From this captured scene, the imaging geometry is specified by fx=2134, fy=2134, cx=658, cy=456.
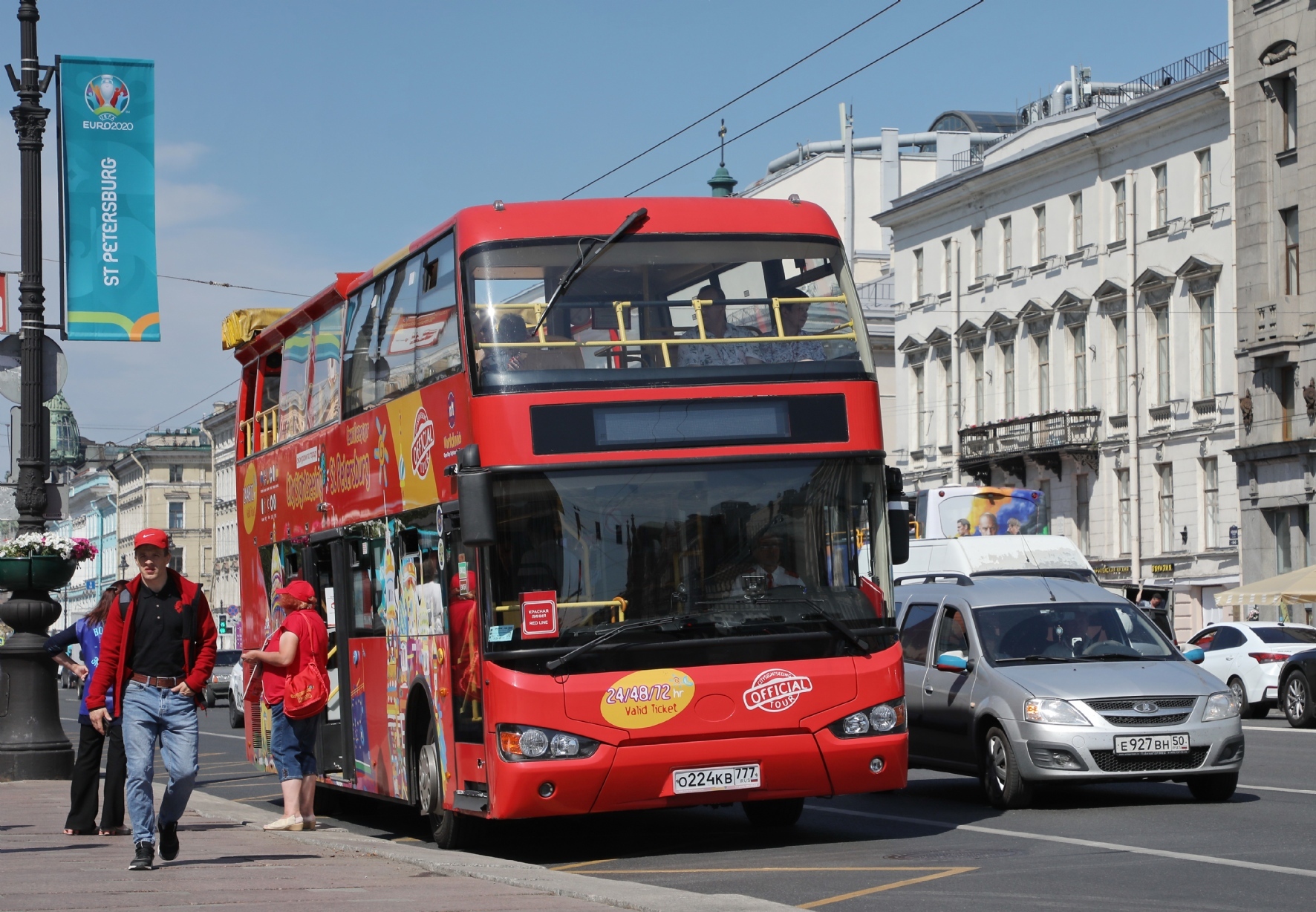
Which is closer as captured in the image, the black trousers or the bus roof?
the bus roof

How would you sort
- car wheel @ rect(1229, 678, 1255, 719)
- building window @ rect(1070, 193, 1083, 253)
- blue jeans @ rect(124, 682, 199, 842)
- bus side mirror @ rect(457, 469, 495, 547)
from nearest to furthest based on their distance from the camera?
blue jeans @ rect(124, 682, 199, 842)
bus side mirror @ rect(457, 469, 495, 547)
car wheel @ rect(1229, 678, 1255, 719)
building window @ rect(1070, 193, 1083, 253)

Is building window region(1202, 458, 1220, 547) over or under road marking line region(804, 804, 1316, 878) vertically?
over

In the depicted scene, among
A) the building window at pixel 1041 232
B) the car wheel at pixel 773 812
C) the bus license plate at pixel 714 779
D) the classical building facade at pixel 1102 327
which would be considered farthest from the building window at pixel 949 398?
the bus license plate at pixel 714 779

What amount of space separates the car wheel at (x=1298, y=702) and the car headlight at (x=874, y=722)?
19.5 m

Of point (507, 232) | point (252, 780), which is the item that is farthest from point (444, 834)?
point (252, 780)

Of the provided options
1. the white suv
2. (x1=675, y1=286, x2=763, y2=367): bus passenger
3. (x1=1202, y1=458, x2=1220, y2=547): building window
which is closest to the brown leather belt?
(x1=675, y1=286, x2=763, y2=367): bus passenger

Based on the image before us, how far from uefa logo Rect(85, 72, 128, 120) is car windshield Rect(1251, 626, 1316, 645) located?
21.4 m

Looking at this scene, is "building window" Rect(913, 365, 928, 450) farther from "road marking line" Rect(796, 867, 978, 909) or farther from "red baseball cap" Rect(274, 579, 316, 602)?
"road marking line" Rect(796, 867, 978, 909)

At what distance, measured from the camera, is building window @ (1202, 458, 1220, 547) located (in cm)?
5420

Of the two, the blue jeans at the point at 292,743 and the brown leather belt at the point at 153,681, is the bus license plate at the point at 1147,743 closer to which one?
the blue jeans at the point at 292,743

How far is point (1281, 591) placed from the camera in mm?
45688

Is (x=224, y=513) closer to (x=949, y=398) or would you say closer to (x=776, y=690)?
(x=949, y=398)

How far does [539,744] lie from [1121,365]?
47770mm

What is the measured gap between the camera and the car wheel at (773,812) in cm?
1492
